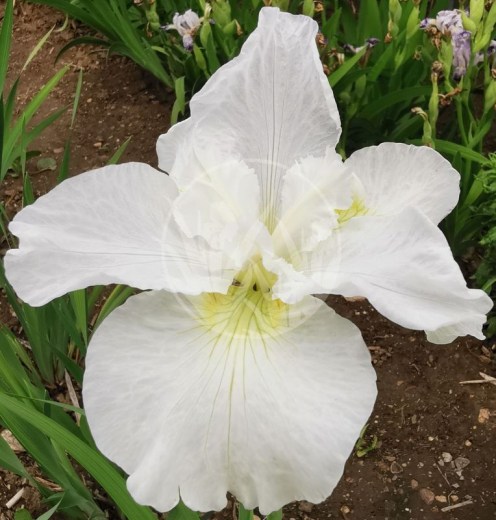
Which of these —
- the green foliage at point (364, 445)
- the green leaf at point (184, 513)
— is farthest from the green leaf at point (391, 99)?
the green leaf at point (184, 513)

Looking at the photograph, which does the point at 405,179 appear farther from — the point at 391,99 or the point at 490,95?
the point at 391,99

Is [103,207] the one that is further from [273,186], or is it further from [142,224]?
[273,186]

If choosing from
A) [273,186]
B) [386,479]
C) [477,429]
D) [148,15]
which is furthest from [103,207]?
[148,15]

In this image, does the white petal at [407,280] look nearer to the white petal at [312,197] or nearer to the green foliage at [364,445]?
the white petal at [312,197]

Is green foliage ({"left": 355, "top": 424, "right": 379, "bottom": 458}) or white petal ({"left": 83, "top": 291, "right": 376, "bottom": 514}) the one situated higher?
white petal ({"left": 83, "top": 291, "right": 376, "bottom": 514})

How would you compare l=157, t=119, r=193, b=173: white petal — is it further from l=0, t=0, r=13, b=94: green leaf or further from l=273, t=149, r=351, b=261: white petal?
l=0, t=0, r=13, b=94: green leaf

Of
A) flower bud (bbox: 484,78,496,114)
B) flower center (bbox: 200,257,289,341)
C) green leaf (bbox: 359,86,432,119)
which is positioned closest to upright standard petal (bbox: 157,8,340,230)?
flower center (bbox: 200,257,289,341)
